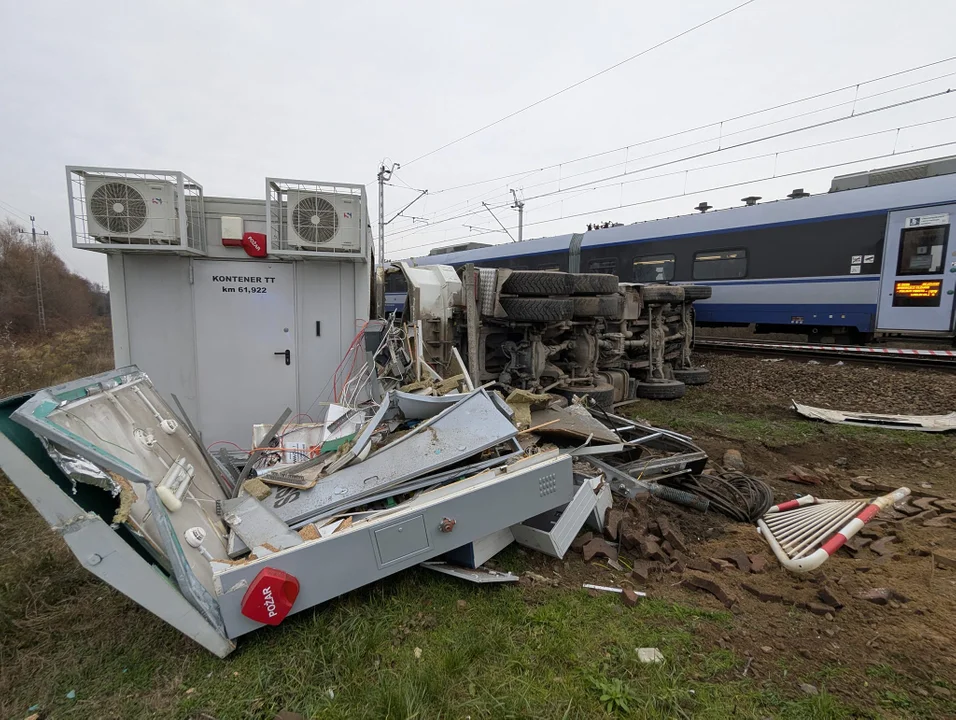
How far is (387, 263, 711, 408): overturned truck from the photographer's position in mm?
5316

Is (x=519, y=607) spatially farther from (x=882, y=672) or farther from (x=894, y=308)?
(x=894, y=308)

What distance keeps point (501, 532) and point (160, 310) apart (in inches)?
167

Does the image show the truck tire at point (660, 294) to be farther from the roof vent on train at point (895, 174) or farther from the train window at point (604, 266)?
the roof vent on train at point (895, 174)

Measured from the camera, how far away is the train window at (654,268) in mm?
11344

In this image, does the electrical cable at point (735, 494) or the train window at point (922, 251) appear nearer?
the electrical cable at point (735, 494)

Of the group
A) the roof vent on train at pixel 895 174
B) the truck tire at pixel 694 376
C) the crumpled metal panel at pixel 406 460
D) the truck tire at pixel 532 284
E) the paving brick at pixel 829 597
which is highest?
the roof vent on train at pixel 895 174

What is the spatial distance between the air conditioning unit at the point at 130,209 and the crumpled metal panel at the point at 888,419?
791 cm

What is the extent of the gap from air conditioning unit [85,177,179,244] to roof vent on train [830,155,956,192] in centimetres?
1164

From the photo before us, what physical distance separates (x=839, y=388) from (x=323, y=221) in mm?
7917

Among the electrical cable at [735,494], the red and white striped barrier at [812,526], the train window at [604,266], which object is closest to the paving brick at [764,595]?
the red and white striped barrier at [812,526]

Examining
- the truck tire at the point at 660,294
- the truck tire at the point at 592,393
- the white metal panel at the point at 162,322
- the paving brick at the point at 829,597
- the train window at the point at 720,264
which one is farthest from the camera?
the train window at the point at 720,264

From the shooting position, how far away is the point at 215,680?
1926 mm

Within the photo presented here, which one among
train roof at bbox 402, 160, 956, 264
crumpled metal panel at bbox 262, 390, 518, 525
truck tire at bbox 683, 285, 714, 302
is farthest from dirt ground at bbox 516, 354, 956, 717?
train roof at bbox 402, 160, 956, 264

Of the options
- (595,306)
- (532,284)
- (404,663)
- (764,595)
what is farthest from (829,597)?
(595,306)
